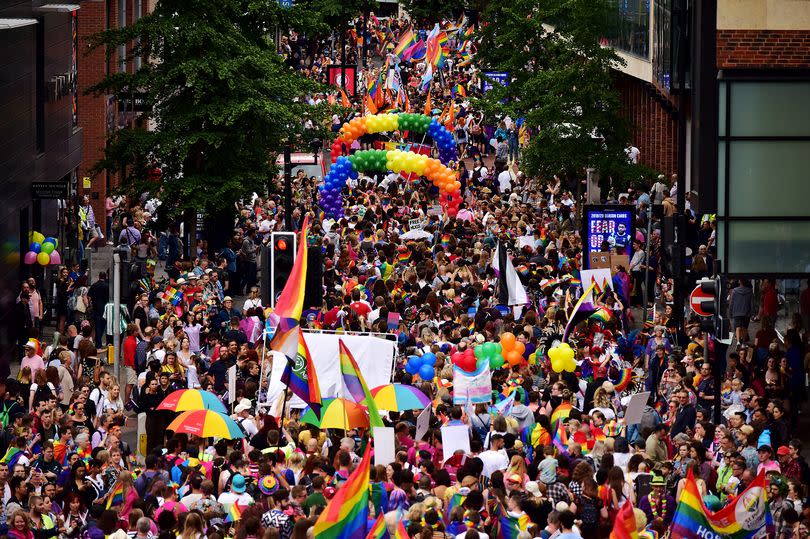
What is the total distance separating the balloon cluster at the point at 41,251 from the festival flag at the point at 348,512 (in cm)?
2090

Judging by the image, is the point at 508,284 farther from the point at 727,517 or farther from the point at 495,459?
the point at 727,517

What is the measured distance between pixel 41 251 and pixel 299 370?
49.0ft

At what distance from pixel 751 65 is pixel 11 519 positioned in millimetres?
13939

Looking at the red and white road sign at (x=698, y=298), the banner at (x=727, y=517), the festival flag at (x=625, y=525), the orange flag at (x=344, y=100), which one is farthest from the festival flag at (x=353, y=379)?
the orange flag at (x=344, y=100)

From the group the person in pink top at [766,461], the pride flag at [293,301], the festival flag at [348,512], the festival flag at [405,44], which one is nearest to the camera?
the festival flag at [348,512]

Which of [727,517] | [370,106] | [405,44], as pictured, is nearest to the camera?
[727,517]

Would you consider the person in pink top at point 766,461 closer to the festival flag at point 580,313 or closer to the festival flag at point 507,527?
the festival flag at point 507,527

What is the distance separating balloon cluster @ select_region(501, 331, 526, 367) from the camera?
26047 millimetres

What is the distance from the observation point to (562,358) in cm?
2500

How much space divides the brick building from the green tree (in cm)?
156


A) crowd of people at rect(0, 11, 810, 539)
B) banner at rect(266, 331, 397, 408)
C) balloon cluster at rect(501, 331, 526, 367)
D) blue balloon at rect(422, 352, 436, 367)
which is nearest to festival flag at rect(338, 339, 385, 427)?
crowd of people at rect(0, 11, 810, 539)

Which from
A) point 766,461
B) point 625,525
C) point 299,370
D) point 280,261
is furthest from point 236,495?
point 280,261

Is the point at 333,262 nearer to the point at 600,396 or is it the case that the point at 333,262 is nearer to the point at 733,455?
the point at 600,396

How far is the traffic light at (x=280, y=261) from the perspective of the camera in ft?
98.7
